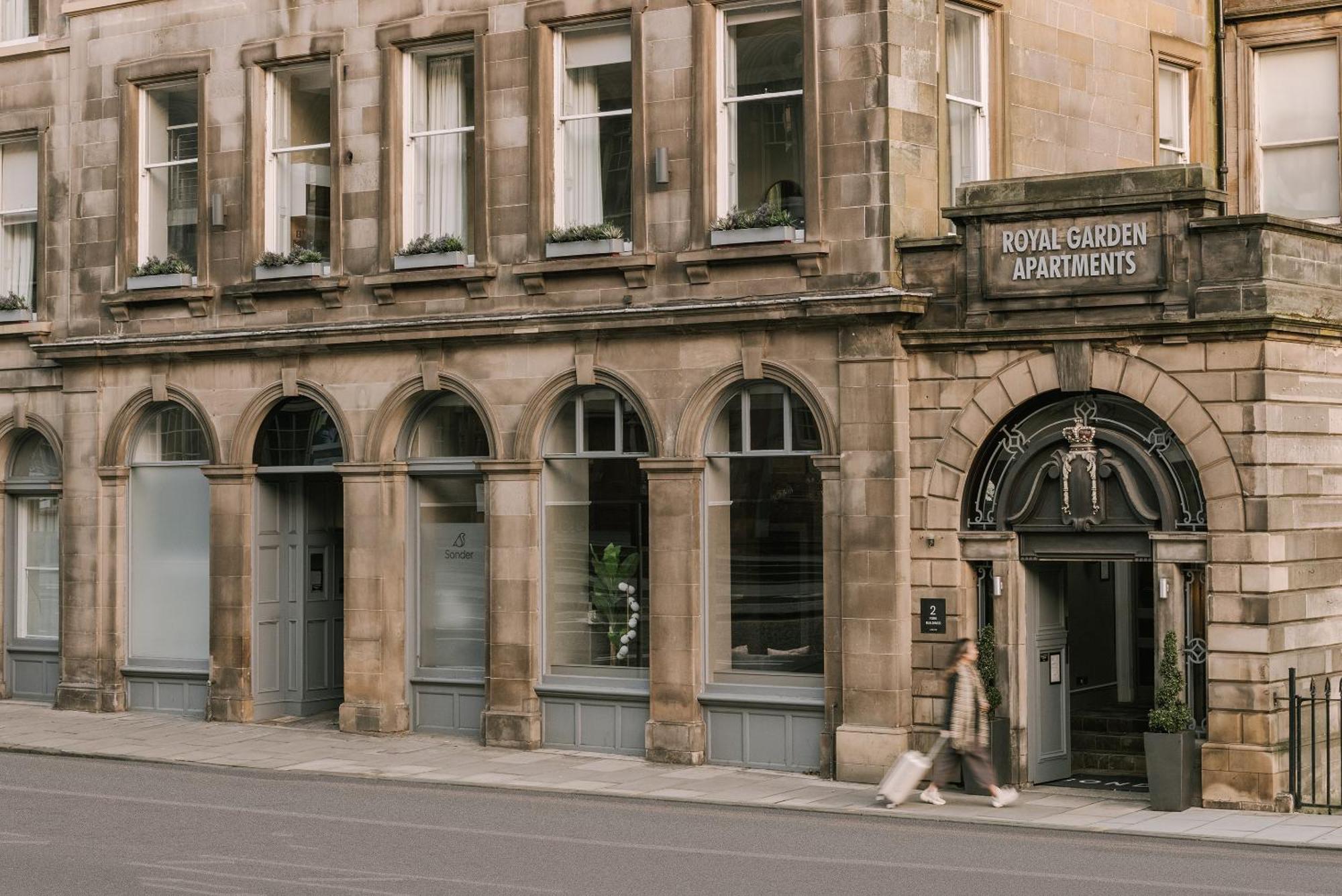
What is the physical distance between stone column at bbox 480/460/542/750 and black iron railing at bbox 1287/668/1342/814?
8795 millimetres

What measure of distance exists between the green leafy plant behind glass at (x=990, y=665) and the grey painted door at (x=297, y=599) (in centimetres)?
1026

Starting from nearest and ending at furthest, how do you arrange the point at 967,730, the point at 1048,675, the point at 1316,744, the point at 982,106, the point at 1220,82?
the point at 967,730 < the point at 1316,744 < the point at 1048,675 < the point at 982,106 < the point at 1220,82

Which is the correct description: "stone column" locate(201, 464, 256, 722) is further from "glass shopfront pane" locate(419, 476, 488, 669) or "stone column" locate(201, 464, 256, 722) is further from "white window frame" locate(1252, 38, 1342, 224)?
"white window frame" locate(1252, 38, 1342, 224)

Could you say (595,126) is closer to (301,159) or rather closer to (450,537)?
(301,159)

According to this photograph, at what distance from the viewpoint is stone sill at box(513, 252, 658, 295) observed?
22.4 m

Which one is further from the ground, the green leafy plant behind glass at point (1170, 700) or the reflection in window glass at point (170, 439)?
the reflection in window glass at point (170, 439)

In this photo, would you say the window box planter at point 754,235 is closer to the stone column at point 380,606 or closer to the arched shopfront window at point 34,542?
the stone column at point 380,606

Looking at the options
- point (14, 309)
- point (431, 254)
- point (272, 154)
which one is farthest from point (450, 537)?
point (14, 309)

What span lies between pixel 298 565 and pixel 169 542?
207cm

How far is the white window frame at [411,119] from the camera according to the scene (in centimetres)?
2461

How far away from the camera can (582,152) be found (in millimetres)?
23469

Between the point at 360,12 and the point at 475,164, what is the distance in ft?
8.94

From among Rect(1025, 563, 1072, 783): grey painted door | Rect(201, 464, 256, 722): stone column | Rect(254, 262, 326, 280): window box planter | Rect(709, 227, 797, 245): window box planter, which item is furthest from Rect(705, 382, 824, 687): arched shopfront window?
Rect(201, 464, 256, 722): stone column

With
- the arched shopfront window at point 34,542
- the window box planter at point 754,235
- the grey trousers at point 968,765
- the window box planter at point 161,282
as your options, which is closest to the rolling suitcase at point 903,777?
the grey trousers at point 968,765
